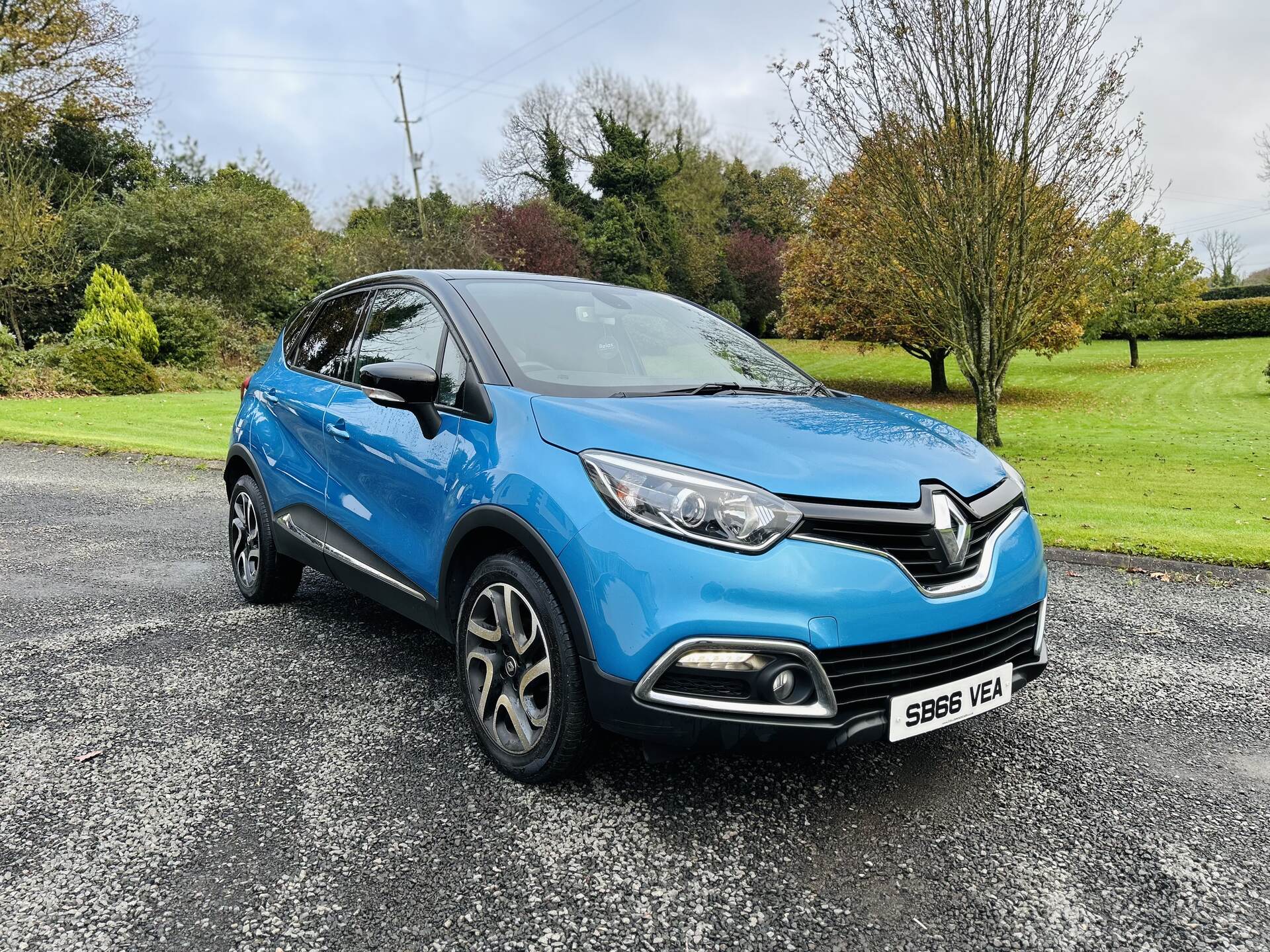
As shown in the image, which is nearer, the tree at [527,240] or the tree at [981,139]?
the tree at [981,139]

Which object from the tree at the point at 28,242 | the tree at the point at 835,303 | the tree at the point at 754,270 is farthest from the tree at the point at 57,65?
the tree at the point at 754,270

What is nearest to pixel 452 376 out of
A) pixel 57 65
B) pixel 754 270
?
pixel 57 65

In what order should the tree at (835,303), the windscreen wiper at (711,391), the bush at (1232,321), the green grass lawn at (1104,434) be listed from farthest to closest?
1. the bush at (1232,321)
2. the tree at (835,303)
3. the green grass lawn at (1104,434)
4. the windscreen wiper at (711,391)

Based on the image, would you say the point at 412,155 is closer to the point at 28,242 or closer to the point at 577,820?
the point at 28,242

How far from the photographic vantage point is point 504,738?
9.61 ft

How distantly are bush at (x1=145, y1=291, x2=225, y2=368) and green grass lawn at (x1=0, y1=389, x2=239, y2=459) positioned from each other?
3.05 metres

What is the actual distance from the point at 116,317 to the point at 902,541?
23434 millimetres

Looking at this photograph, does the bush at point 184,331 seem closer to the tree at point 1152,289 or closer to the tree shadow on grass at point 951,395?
the tree shadow on grass at point 951,395

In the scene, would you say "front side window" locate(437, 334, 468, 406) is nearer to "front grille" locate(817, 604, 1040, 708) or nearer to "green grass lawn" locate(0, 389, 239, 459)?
"front grille" locate(817, 604, 1040, 708)

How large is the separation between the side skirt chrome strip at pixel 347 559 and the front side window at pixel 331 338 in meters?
0.76

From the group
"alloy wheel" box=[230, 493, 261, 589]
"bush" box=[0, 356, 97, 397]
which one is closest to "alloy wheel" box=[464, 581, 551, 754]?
"alloy wheel" box=[230, 493, 261, 589]

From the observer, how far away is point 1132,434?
1745cm

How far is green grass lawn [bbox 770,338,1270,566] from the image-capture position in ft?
23.7

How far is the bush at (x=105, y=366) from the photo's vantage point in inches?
763
